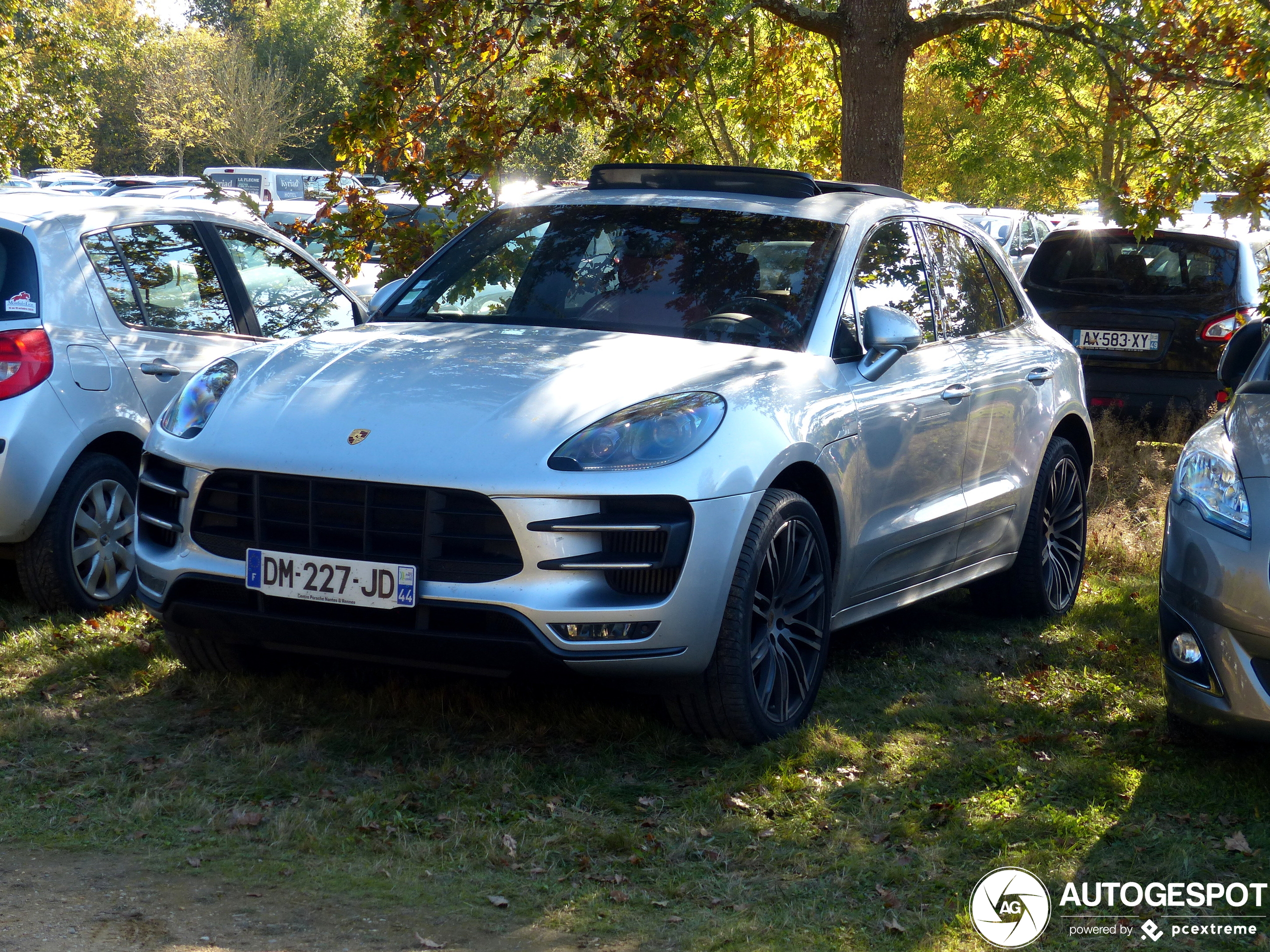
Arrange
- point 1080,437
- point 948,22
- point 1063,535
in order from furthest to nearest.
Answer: point 948,22, point 1080,437, point 1063,535

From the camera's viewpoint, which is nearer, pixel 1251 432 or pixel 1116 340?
pixel 1251 432

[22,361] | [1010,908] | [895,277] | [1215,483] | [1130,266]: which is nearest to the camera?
[1010,908]

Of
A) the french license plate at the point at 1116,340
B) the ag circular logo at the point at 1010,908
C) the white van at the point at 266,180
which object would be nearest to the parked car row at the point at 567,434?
the ag circular logo at the point at 1010,908

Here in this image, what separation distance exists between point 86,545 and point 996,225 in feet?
67.7

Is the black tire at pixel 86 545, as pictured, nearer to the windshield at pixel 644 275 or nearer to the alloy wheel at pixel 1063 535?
the windshield at pixel 644 275

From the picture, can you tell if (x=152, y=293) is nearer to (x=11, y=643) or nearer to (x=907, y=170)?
(x=11, y=643)

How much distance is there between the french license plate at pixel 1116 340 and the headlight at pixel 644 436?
7.04 meters

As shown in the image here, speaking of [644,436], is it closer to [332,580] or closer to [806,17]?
[332,580]

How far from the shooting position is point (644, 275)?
5.41 m

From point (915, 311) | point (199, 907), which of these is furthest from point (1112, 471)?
point (199, 907)

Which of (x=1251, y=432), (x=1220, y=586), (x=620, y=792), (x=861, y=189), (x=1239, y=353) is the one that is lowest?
(x=620, y=792)

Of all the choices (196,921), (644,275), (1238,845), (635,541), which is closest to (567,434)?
(635,541)

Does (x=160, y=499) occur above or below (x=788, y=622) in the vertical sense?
above

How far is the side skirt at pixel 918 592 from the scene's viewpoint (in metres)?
5.23
